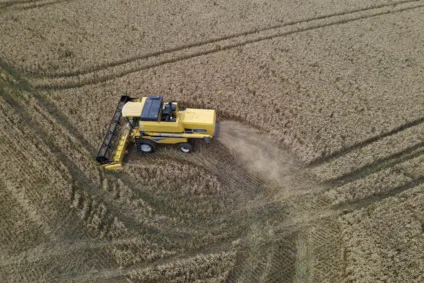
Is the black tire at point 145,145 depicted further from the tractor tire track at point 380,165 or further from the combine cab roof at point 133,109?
the tractor tire track at point 380,165

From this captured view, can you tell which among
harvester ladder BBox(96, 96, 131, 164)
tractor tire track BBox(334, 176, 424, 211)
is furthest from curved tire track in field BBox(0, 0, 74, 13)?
tractor tire track BBox(334, 176, 424, 211)

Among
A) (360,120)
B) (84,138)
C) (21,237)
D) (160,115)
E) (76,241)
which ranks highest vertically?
(360,120)

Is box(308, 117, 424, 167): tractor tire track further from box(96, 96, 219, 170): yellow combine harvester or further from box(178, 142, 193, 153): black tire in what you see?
box(178, 142, 193, 153): black tire

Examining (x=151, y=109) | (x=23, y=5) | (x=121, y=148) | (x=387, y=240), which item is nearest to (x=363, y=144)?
(x=387, y=240)

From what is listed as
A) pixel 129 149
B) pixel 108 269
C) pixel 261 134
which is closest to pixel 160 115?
pixel 129 149

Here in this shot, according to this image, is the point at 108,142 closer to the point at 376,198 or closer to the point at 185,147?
the point at 185,147

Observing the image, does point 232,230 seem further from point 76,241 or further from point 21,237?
point 21,237
